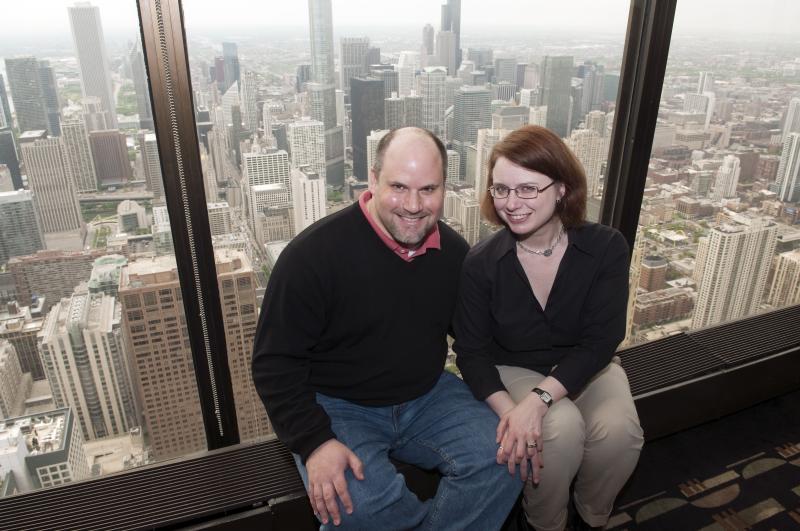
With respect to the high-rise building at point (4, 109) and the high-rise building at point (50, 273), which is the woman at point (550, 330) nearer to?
the high-rise building at point (50, 273)

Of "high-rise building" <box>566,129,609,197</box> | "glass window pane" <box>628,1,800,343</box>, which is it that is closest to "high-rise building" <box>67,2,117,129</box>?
"high-rise building" <box>566,129,609,197</box>

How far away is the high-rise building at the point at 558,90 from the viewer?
1865 millimetres

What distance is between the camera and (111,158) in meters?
1.44

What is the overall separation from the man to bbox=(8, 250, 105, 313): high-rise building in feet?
1.80

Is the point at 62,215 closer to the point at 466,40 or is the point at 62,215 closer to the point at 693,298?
the point at 466,40

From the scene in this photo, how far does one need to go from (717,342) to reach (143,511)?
221 centimetres

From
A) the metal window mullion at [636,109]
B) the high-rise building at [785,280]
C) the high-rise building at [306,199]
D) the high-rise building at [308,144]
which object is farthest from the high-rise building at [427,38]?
the high-rise building at [785,280]

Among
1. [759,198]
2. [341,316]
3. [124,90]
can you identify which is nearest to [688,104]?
[759,198]

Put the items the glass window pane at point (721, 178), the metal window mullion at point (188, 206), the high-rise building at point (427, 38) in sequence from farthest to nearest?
the glass window pane at point (721, 178), the high-rise building at point (427, 38), the metal window mullion at point (188, 206)

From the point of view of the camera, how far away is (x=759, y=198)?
7.85 feet

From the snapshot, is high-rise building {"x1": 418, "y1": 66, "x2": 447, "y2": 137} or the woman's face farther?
high-rise building {"x1": 418, "y1": 66, "x2": 447, "y2": 137}

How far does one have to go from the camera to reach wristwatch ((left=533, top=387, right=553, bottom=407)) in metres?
1.42

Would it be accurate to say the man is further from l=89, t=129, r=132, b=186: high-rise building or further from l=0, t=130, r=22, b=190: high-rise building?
l=0, t=130, r=22, b=190: high-rise building

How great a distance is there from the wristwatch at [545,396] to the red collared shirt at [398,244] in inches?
18.1
